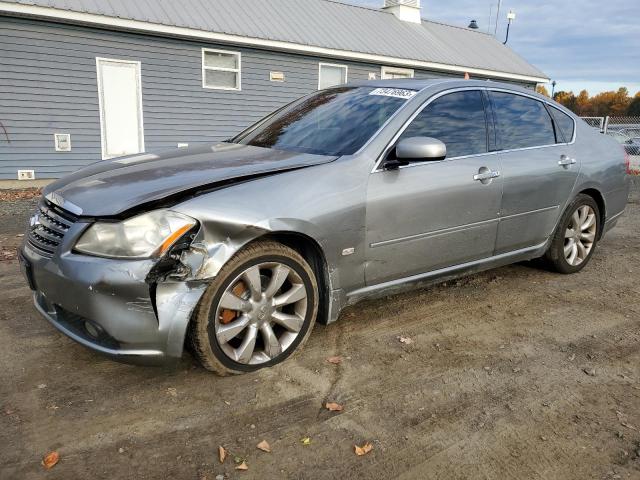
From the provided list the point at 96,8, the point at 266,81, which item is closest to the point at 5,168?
the point at 96,8

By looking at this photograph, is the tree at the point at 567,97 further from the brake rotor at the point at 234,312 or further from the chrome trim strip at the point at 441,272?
the brake rotor at the point at 234,312

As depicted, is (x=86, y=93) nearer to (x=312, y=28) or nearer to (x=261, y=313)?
(x=312, y=28)

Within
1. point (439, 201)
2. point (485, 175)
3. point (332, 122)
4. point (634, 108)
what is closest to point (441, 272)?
point (439, 201)

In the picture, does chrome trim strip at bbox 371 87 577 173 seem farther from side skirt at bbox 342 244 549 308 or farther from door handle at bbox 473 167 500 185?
side skirt at bbox 342 244 549 308

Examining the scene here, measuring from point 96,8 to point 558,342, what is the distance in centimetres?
1023

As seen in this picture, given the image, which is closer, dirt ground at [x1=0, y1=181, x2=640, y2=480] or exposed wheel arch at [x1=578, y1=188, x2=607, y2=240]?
dirt ground at [x1=0, y1=181, x2=640, y2=480]

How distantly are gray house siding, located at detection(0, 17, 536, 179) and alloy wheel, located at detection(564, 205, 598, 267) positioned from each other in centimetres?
622

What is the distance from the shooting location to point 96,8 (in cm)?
1009

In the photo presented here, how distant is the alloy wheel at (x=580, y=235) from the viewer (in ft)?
15.7

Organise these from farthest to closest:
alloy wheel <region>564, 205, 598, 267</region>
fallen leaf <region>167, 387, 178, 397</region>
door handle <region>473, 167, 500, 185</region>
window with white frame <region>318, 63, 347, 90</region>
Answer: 1. window with white frame <region>318, 63, 347, 90</region>
2. alloy wheel <region>564, 205, 598, 267</region>
3. door handle <region>473, 167, 500, 185</region>
4. fallen leaf <region>167, 387, 178, 397</region>

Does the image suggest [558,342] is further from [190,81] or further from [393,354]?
[190,81]

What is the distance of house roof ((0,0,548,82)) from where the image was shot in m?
10.2

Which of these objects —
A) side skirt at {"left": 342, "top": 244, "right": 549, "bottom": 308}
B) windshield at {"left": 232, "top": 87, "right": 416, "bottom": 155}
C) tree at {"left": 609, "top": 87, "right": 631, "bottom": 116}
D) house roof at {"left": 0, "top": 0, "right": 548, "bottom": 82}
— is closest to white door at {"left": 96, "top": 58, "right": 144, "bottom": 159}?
house roof at {"left": 0, "top": 0, "right": 548, "bottom": 82}

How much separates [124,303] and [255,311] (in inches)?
27.6
